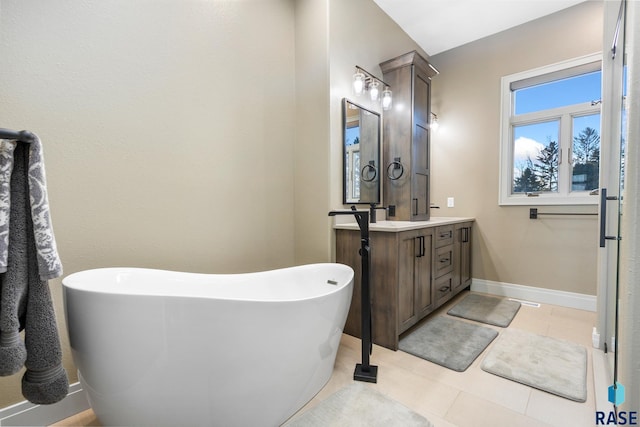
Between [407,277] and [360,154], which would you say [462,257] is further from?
[360,154]

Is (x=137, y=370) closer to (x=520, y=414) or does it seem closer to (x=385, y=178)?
(x=520, y=414)

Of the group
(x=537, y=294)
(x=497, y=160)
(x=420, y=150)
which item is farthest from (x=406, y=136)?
(x=537, y=294)

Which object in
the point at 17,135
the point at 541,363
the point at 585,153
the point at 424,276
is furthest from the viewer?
the point at 585,153

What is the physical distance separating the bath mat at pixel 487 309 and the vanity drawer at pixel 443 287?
170mm

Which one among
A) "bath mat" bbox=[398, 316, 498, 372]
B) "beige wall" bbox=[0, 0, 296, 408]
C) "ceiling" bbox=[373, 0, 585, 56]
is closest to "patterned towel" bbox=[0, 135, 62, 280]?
"beige wall" bbox=[0, 0, 296, 408]

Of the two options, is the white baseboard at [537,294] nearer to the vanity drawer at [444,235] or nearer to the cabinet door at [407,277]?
the vanity drawer at [444,235]

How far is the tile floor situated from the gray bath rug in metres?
0.06

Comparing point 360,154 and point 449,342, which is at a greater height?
point 360,154

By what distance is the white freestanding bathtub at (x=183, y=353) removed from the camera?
109 centimetres

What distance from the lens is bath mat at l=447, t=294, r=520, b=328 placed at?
2461 millimetres

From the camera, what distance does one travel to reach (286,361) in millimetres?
1273

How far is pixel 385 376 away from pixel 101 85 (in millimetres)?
2338

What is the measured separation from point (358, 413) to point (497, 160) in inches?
118

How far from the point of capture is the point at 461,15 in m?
2.82
